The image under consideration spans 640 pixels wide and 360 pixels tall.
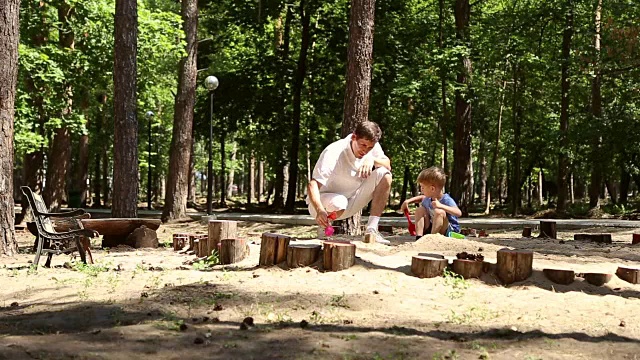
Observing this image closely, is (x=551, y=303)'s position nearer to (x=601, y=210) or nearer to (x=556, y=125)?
(x=601, y=210)

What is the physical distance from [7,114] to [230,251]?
14.0ft

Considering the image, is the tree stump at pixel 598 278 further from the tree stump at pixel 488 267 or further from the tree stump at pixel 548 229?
the tree stump at pixel 548 229

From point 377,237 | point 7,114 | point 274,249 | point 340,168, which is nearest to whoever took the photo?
point 274,249

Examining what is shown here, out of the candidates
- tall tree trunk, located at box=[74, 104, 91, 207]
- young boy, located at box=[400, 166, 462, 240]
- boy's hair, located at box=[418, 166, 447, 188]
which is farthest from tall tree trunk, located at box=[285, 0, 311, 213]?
boy's hair, located at box=[418, 166, 447, 188]

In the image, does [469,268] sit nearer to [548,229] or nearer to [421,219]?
[421,219]

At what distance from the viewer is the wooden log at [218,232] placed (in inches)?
318

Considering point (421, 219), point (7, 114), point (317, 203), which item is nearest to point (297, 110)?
point (7, 114)

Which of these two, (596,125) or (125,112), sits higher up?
(596,125)

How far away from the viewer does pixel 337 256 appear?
659cm

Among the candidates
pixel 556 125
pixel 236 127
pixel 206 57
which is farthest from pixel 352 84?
pixel 556 125

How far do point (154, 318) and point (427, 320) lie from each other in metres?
2.06

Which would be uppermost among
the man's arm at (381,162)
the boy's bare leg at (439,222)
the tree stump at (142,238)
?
the man's arm at (381,162)

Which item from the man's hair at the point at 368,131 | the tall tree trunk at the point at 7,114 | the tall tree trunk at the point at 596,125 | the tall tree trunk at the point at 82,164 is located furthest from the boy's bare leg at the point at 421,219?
the tall tree trunk at the point at 82,164

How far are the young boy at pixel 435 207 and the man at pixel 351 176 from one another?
0.52 m
